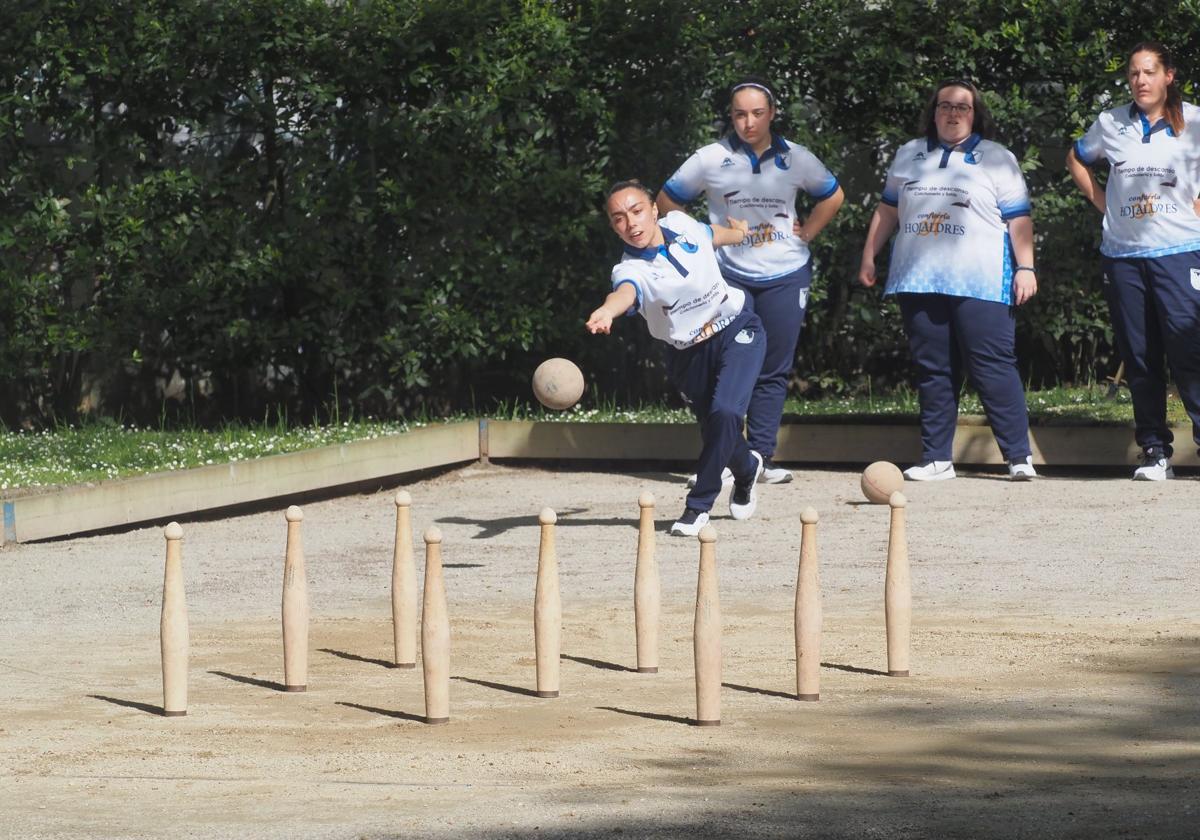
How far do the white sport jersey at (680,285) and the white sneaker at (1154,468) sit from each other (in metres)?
2.76

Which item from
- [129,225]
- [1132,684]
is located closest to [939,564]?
[1132,684]

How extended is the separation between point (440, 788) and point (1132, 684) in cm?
252

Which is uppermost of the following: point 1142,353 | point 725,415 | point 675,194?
point 675,194

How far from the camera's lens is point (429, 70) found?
43.2 feet

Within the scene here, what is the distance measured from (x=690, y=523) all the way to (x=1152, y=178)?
3306mm

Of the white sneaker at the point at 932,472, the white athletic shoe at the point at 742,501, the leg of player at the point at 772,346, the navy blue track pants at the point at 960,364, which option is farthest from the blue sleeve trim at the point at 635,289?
the white sneaker at the point at 932,472

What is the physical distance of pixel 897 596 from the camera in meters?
6.96

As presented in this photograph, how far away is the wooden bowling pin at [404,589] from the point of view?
7.00 meters

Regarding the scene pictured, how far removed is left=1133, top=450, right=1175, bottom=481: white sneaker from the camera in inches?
448

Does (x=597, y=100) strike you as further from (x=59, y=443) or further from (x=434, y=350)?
(x=59, y=443)

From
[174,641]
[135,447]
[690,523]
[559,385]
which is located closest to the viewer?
[174,641]

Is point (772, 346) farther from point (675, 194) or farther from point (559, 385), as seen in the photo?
point (559, 385)

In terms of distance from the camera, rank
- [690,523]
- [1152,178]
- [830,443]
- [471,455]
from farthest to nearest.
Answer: [471,455] → [830,443] → [1152,178] → [690,523]

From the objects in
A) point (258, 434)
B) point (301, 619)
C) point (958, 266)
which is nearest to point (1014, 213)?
point (958, 266)
